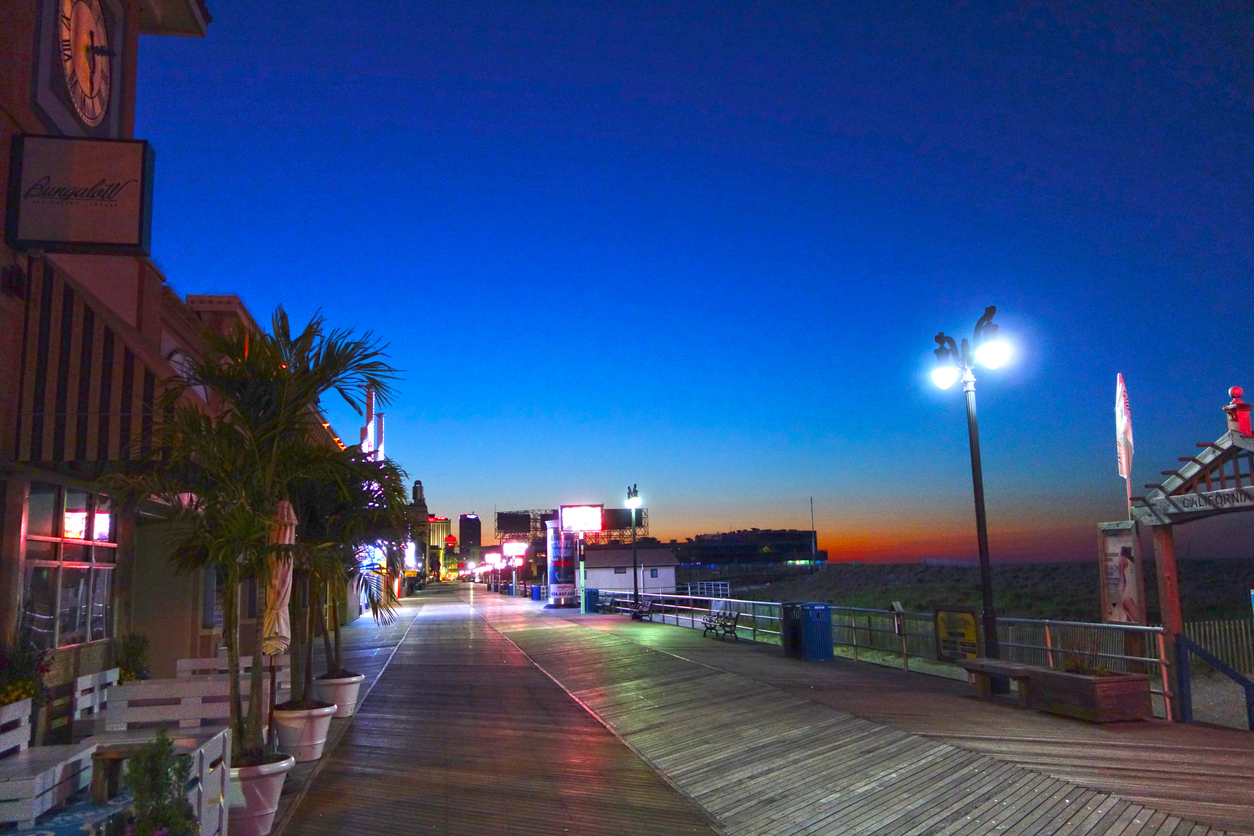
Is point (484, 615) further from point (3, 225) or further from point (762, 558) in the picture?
point (762, 558)

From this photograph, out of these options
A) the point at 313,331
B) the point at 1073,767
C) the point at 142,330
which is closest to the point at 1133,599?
the point at 1073,767

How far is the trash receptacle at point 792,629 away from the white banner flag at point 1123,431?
243 inches

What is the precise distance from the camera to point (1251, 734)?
9070mm

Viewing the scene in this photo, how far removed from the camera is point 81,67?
963 centimetres

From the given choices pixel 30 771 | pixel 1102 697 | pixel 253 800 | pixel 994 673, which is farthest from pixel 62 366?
pixel 1102 697

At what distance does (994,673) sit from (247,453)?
30.0 ft

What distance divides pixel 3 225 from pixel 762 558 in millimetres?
170994

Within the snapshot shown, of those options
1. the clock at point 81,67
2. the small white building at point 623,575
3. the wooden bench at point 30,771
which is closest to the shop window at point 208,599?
the clock at point 81,67

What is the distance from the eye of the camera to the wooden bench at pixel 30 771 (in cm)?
559

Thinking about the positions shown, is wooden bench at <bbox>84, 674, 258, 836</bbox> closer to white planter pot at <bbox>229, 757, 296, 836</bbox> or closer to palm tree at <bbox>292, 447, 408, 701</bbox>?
white planter pot at <bbox>229, 757, 296, 836</bbox>

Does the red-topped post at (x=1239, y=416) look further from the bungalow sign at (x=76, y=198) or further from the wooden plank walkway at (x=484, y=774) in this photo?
the bungalow sign at (x=76, y=198)

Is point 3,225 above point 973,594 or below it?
above

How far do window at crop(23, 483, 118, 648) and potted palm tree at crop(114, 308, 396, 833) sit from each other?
1.93 m

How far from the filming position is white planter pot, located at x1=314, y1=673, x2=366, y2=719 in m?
11.4
